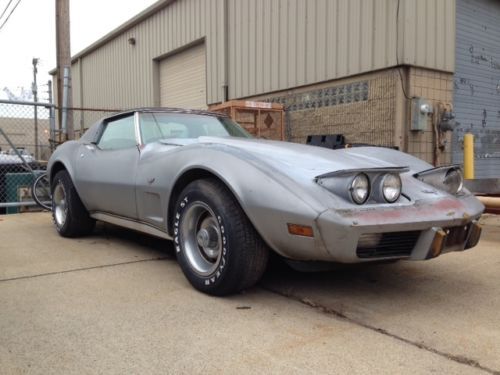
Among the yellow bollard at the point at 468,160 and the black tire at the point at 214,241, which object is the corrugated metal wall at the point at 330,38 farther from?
the black tire at the point at 214,241

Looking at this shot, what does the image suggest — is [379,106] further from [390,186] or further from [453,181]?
[390,186]

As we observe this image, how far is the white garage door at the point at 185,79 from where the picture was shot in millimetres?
13835

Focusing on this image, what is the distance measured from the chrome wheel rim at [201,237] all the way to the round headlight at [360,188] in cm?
94

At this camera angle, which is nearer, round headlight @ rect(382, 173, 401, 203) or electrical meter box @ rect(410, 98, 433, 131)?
round headlight @ rect(382, 173, 401, 203)

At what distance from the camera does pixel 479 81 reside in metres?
9.73

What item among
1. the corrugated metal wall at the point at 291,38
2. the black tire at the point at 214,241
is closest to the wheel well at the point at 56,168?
the black tire at the point at 214,241

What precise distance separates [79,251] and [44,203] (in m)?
2.90

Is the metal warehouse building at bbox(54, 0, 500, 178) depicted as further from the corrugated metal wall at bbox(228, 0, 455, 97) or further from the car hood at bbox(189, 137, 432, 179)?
the car hood at bbox(189, 137, 432, 179)

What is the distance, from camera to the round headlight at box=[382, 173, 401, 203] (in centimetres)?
286

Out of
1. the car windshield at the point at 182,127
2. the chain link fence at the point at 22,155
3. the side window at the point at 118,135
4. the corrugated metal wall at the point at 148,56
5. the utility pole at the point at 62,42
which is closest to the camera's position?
the car windshield at the point at 182,127

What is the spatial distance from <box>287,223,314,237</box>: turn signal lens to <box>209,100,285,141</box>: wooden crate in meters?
7.24

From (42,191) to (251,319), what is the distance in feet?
18.0

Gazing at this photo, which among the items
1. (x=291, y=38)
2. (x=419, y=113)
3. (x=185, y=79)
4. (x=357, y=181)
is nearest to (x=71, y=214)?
(x=357, y=181)

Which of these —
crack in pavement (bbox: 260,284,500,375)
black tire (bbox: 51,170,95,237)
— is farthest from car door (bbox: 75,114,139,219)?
crack in pavement (bbox: 260,284,500,375)
